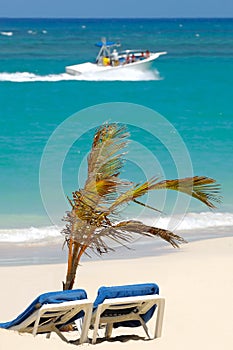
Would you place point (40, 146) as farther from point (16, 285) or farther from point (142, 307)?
point (142, 307)

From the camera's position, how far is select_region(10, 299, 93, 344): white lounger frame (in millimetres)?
6059

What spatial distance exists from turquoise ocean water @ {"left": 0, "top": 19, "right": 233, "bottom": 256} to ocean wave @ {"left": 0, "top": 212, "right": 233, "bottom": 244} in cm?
1

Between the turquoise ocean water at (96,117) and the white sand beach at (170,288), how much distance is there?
81 cm

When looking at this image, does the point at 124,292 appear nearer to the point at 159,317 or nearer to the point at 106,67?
the point at 159,317

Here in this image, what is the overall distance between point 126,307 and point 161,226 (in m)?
5.83

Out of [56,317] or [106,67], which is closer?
[56,317]

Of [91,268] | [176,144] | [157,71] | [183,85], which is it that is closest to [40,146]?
[91,268]

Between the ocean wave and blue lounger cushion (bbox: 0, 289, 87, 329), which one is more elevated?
the ocean wave

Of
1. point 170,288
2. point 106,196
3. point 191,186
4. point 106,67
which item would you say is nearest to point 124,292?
point 106,196

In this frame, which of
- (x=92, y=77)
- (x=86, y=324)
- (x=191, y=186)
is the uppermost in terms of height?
(x=92, y=77)

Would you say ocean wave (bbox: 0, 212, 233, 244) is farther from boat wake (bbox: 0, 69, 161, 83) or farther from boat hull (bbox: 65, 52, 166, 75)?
boat hull (bbox: 65, 52, 166, 75)

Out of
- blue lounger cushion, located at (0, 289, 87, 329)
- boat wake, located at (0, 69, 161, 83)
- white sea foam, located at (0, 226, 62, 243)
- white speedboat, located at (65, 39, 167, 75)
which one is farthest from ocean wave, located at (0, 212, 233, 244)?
white speedboat, located at (65, 39, 167, 75)

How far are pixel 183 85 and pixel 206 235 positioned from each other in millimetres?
23261

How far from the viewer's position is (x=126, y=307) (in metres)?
6.29
